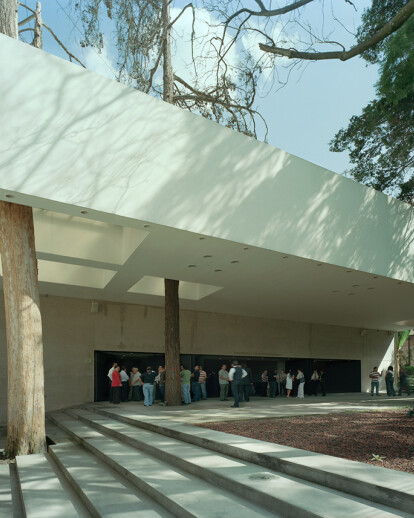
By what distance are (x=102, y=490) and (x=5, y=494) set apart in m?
1.54

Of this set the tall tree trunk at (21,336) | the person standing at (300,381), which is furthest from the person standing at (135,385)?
the tall tree trunk at (21,336)

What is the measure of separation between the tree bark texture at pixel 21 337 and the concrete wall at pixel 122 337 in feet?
24.8

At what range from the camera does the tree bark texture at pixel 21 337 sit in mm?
7983

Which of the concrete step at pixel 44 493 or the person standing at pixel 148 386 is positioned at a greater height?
the concrete step at pixel 44 493

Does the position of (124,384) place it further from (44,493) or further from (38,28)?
(38,28)

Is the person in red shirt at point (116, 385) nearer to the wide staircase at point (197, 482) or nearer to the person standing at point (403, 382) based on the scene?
the wide staircase at point (197, 482)

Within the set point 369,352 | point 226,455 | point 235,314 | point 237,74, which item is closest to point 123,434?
point 226,455

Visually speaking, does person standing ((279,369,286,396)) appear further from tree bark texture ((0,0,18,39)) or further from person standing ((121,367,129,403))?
tree bark texture ((0,0,18,39))

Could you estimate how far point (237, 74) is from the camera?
1331 centimetres

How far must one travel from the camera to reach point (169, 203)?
349 inches

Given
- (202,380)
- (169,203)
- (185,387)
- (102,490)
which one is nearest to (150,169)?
(169,203)

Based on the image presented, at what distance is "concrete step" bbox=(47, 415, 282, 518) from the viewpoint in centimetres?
391

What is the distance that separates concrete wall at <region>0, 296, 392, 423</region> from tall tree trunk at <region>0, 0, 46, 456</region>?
7.54 metres

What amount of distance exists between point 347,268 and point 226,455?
7.55 m
